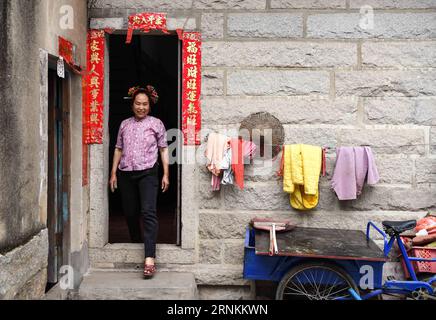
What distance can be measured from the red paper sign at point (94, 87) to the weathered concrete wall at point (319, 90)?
257mm

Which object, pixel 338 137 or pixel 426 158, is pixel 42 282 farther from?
pixel 426 158

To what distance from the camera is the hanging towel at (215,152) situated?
525 centimetres

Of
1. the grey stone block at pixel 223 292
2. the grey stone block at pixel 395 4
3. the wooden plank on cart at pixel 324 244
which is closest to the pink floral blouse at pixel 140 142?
the wooden plank on cart at pixel 324 244

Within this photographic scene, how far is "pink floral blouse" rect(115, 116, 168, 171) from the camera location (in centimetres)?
526

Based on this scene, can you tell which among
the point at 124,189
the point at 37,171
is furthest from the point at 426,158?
the point at 37,171

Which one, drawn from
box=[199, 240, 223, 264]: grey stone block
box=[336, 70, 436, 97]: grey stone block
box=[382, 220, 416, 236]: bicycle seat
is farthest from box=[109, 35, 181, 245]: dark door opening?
box=[382, 220, 416, 236]: bicycle seat

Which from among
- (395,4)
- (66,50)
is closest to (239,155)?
(66,50)

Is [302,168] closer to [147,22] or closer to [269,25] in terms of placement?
[269,25]

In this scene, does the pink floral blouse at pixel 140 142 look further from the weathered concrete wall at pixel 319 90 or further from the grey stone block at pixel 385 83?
the grey stone block at pixel 385 83

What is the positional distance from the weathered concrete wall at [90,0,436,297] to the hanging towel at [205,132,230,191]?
159mm

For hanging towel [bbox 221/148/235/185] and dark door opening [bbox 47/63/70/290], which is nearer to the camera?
dark door opening [bbox 47/63/70/290]

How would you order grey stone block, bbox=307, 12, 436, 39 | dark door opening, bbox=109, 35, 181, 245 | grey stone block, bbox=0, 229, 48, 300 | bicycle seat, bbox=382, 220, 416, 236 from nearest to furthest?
Result: grey stone block, bbox=0, 229, 48, 300 → bicycle seat, bbox=382, 220, 416, 236 → grey stone block, bbox=307, 12, 436, 39 → dark door opening, bbox=109, 35, 181, 245

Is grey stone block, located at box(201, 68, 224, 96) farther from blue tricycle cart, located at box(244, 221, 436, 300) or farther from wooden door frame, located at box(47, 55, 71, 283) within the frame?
blue tricycle cart, located at box(244, 221, 436, 300)

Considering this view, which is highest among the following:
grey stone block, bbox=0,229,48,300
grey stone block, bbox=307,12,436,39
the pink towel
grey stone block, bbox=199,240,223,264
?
grey stone block, bbox=307,12,436,39
